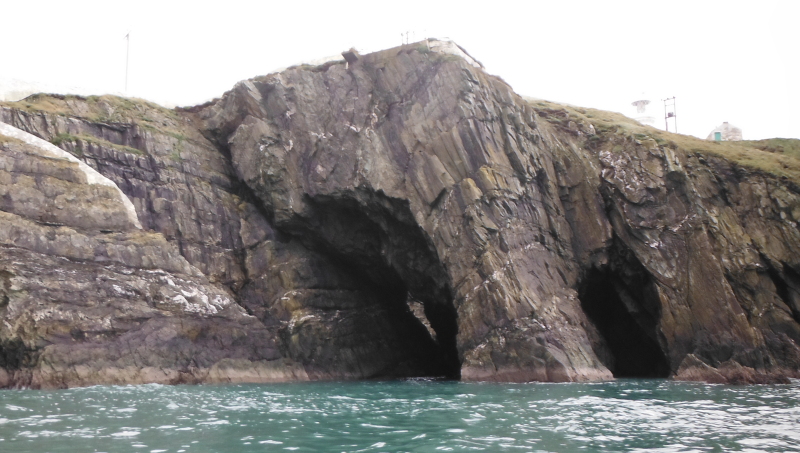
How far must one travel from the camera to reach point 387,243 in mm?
40500

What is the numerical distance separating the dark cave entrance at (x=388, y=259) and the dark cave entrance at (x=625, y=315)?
8315 millimetres

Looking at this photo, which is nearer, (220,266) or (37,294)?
(37,294)

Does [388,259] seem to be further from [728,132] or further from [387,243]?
[728,132]

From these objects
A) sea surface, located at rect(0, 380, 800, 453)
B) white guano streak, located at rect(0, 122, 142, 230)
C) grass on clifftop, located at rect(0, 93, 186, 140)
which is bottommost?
sea surface, located at rect(0, 380, 800, 453)

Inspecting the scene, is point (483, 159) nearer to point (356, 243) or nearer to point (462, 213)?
point (462, 213)

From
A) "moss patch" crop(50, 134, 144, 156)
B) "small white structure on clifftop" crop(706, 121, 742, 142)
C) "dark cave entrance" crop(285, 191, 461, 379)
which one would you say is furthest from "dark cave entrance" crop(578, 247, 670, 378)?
"moss patch" crop(50, 134, 144, 156)

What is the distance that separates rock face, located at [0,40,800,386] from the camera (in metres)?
32.7

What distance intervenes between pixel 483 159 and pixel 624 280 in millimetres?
10498

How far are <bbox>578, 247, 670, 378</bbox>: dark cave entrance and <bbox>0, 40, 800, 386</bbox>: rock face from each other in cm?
13

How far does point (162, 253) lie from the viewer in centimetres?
3559

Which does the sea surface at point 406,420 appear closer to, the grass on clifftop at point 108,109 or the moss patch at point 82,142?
the moss patch at point 82,142

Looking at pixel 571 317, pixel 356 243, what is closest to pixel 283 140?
pixel 356 243

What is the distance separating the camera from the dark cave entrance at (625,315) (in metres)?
36.8

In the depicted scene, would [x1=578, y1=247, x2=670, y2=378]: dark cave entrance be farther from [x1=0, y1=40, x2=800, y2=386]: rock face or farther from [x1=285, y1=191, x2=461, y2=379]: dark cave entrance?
[x1=285, y1=191, x2=461, y2=379]: dark cave entrance
